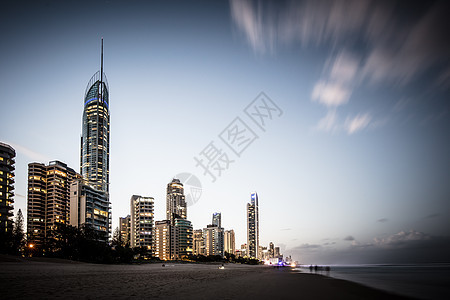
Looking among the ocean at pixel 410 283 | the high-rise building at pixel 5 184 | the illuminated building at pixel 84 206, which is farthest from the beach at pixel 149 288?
the illuminated building at pixel 84 206

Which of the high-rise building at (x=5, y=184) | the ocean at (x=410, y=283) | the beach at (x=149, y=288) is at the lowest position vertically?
the ocean at (x=410, y=283)

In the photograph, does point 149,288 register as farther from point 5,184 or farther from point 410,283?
point 5,184

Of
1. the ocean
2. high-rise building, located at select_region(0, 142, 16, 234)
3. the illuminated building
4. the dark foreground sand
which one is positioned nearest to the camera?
the dark foreground sand

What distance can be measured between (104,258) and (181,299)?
3215 inches

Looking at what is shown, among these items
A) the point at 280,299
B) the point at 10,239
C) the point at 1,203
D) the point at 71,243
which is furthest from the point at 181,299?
the point at 1,203

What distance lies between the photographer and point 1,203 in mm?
114562

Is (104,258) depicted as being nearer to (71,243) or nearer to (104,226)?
(71,243)

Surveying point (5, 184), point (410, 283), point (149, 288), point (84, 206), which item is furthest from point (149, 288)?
point (84, 206)

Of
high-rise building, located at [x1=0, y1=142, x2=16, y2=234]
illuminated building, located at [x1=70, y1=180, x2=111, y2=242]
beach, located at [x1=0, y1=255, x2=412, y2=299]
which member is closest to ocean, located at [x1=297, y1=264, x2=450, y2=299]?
beach, located at [x1=0, y1=255, x2=412, y2=299]

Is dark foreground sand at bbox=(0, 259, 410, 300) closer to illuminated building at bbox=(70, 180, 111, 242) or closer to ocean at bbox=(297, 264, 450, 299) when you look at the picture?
ocean at bbox=(297, 264, 450, 299)

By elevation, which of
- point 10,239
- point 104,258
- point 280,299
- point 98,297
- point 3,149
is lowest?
point 104,258

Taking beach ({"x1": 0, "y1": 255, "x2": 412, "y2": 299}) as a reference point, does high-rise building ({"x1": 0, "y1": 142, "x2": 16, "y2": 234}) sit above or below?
above

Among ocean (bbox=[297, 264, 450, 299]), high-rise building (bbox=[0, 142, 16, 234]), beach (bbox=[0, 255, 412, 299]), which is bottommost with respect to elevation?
ocean (bbox=[297, 264, 450, 299])

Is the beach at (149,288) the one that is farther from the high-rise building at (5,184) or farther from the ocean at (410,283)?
the high-rise building at (5,184)
